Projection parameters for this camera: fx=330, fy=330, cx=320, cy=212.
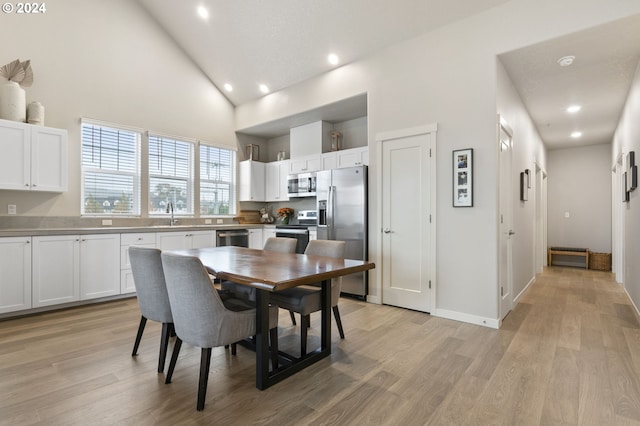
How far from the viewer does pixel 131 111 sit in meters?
5.08

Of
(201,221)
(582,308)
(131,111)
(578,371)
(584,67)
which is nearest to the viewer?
(578,371)

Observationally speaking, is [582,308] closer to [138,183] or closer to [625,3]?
[625,3]

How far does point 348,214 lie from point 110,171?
3572 mm

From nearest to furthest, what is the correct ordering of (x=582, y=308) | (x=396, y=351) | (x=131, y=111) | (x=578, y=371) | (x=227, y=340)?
(x=227, y=340)
(x=578, y=371)
(x=396, y=351)
(x=582, y=308)
(x=131, y=111)

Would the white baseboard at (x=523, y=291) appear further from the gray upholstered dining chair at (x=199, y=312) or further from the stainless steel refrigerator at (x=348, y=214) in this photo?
the gray upholstered dining chair at (x=199, y=312)

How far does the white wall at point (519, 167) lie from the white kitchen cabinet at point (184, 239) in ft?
14.2

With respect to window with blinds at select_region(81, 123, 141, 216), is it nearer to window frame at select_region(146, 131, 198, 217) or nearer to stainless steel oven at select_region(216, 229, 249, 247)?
window frame at select_region(146, 131, 198, 217)

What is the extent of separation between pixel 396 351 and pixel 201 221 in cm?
436

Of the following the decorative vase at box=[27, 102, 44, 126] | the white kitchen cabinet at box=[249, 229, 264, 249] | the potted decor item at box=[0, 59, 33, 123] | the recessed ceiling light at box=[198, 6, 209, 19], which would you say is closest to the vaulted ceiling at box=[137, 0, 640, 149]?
the recessed ceiling light at box=[198, 6, 209, 19]

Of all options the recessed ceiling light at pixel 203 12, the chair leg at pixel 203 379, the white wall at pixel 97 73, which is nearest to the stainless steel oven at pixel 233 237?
the white wall at pixel 97 73

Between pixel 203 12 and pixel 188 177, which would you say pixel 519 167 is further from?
pixel 188 177

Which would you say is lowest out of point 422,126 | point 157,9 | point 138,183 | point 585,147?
point 138,183

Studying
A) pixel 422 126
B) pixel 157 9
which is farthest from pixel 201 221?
pixel 422 126

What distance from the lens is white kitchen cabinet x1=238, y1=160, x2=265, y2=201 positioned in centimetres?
640
